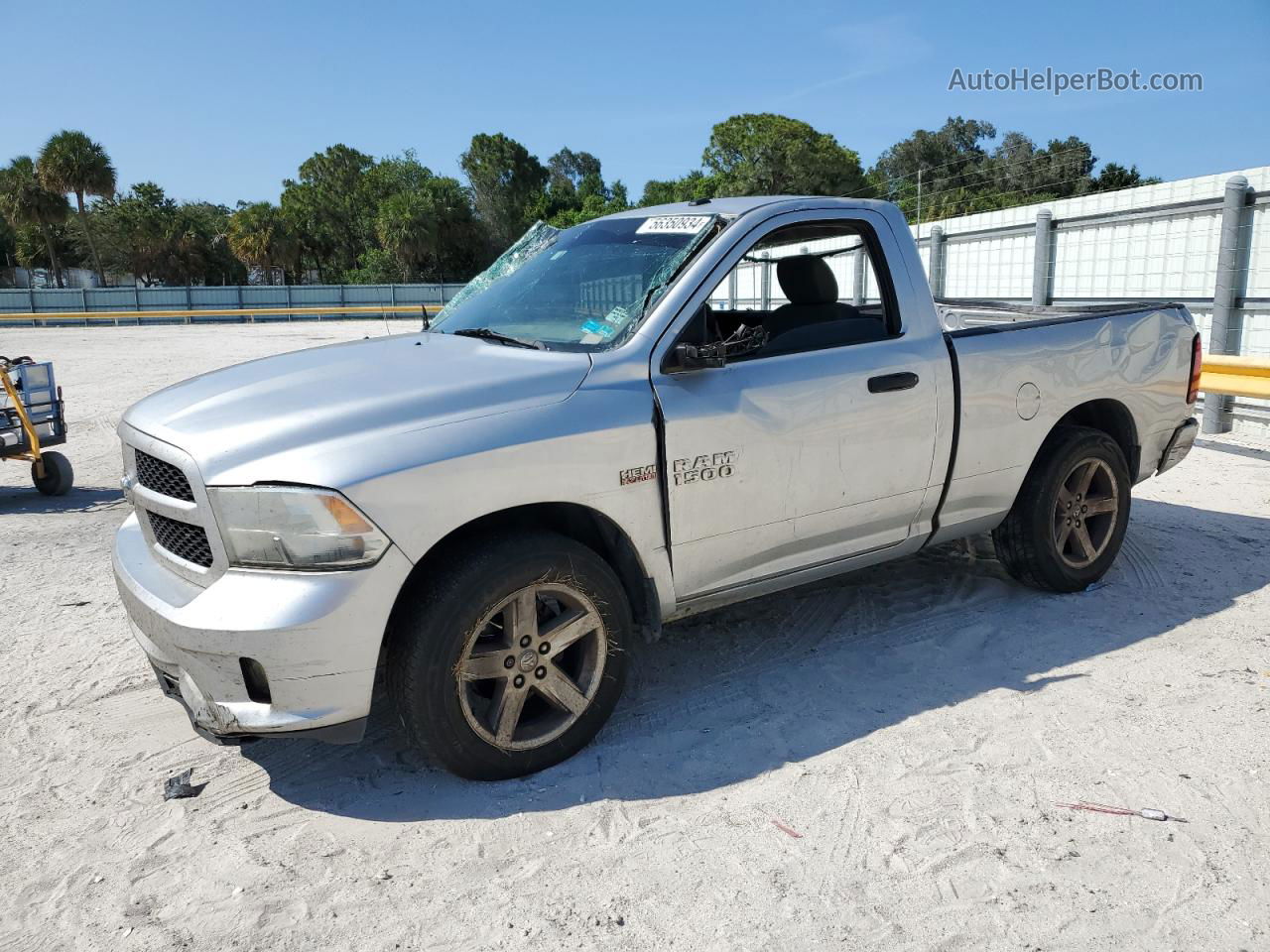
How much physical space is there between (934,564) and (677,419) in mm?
2758

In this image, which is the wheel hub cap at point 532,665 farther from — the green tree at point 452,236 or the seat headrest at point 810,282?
the green tree at point 452,236

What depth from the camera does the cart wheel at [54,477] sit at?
26.3 feet

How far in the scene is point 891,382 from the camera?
13.2 ft

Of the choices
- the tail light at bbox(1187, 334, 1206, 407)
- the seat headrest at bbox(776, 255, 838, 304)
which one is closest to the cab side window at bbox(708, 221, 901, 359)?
the seat headrest at bbox(776, 255, 838, 304)

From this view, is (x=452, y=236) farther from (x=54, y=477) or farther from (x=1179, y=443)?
(x=1179, y=443)

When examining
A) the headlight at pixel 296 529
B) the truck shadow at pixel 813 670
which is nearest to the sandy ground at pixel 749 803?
the truck shadow at pixel 813 670

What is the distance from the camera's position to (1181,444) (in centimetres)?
530

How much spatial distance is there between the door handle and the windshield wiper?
1.39m

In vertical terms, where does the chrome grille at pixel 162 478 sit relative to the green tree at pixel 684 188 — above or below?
below

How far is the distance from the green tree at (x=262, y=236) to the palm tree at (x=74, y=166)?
25.2 feet

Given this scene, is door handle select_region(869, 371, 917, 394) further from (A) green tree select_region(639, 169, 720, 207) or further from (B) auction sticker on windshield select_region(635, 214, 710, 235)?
(A) green tree select_region(639, 169, 720, 207)

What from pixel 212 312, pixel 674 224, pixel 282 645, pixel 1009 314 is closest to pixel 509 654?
pixel 282 645

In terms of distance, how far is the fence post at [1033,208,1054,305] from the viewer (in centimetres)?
1178

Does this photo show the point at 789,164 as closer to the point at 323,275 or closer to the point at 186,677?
the point at 323,275
